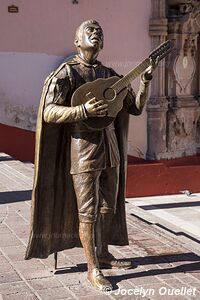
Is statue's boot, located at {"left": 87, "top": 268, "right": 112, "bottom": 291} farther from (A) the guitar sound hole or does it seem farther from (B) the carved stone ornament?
(B) the carved stone ornament

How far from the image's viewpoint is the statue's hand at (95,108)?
3.88 meters

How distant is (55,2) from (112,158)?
24.5ft

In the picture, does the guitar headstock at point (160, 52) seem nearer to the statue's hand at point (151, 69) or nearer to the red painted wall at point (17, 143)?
the statue's hand at point (151, 69)

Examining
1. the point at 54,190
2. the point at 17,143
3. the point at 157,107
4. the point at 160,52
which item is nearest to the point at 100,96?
the point at 160,52

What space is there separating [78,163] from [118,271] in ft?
3.03

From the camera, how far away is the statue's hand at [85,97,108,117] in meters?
3.88

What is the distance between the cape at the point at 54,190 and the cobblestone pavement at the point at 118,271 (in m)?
0.24

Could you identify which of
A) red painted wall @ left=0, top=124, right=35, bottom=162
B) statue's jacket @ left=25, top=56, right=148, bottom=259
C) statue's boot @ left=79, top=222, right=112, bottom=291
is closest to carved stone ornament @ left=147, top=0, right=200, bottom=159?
red painted wall @ left=0, top=124, right=35, bottom=162

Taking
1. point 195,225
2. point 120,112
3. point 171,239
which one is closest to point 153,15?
point 195,225

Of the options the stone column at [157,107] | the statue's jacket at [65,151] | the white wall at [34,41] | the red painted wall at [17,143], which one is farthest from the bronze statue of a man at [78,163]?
the stone column at [157,107]

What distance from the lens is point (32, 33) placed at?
36.4 feet

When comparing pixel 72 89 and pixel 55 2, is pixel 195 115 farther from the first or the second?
pixel 72 89

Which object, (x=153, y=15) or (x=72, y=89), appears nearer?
(x=72, y=89)

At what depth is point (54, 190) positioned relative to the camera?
427 centimetres
